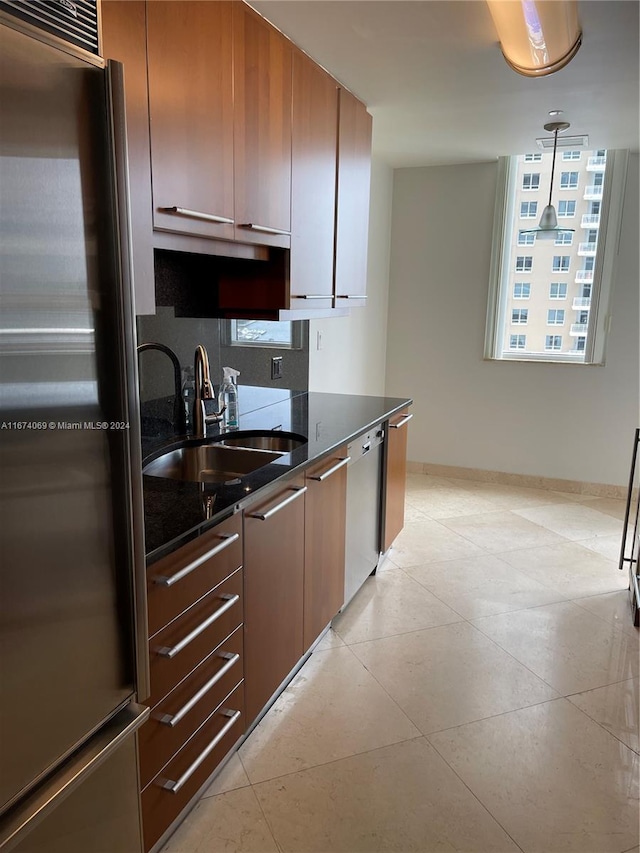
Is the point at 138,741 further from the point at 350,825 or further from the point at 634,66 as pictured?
the point at 634,66

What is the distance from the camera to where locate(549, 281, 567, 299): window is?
15.4 ft

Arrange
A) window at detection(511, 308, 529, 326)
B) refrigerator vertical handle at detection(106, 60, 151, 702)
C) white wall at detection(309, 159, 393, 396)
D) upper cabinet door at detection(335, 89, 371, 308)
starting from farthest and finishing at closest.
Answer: window at detection(511, 308, 529, 326) < white wall at detection(309, 159, 393, 396) < upper cabinet door at detection(335, 89, 371, 308) < refrigerator vertical handle at detection(106, 60, 151, 702)

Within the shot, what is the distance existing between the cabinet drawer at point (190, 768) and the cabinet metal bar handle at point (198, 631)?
0.99ft

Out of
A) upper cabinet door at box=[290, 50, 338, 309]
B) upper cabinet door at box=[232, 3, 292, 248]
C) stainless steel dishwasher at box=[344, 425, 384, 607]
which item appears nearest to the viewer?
upper cabinet door at box=[232, 3, 292, 248]

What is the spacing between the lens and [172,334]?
2357 mm

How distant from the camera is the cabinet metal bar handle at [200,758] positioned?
1537 millimetres

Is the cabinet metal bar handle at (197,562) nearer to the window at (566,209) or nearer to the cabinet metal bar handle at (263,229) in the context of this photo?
the cabinet metal bar handle at (263,229)

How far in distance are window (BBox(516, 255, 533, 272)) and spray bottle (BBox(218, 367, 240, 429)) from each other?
2.98m

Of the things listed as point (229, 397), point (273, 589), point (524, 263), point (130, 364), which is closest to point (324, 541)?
point (273, 589)

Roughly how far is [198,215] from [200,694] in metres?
1.32

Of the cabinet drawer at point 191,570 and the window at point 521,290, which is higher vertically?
the window at point 521,290

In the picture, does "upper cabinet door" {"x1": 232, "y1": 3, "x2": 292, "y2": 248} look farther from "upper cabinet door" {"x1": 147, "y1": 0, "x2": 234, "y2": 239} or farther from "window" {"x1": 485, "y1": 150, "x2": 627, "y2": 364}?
"window" {"x1": 485, "y1": 150, "x2": 627, "y2": 364}

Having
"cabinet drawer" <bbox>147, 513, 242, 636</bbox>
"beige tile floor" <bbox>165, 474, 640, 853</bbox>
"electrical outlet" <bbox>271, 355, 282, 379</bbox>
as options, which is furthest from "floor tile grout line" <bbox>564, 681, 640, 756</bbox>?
"electrical outlet" <bbox>271, 355, 282, 379</bbox>

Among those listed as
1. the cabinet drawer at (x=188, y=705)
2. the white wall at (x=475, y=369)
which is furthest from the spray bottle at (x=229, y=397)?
the white wall at (x=475, y=369)
